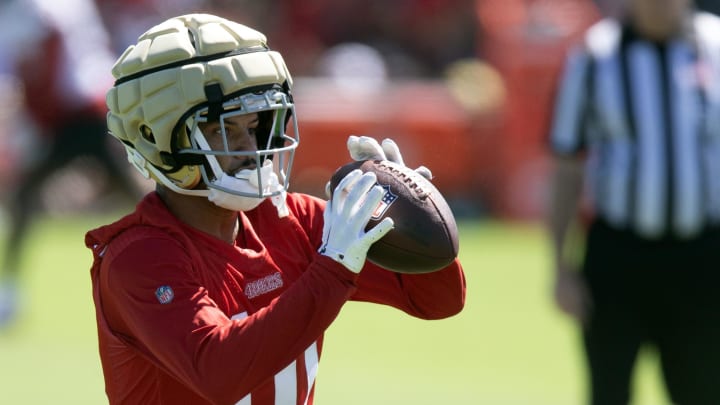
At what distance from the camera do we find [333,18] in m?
14.5

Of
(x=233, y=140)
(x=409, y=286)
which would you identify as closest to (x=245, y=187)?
(x=233, y=140)

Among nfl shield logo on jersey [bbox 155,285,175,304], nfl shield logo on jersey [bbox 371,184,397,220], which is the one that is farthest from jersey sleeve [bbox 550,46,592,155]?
nfl shield logo on jersey [bbox 155,285,175,304]

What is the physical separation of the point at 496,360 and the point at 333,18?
8.48 metres

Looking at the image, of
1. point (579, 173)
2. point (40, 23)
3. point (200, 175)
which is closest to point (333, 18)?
point (40, 23)

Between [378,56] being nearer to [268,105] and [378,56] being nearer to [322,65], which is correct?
[322,65]

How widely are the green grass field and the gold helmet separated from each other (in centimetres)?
317

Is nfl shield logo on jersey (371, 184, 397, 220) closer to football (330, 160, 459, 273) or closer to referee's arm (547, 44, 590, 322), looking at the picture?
football (330, 160, 459, 273)

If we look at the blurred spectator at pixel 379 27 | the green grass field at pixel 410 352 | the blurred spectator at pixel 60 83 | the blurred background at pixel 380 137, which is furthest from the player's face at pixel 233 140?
the blurred spectator at pixel 379 27

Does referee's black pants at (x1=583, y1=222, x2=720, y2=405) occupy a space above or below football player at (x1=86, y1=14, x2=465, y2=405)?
below

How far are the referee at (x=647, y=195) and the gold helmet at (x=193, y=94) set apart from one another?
5.60ft

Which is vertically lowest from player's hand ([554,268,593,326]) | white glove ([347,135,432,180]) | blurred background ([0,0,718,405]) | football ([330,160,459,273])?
blurred background ([0,0,718,405])

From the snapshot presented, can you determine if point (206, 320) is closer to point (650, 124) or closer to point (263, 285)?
point (263, 285)

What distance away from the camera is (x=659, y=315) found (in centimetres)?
420

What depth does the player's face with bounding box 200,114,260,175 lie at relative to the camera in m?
2.78
